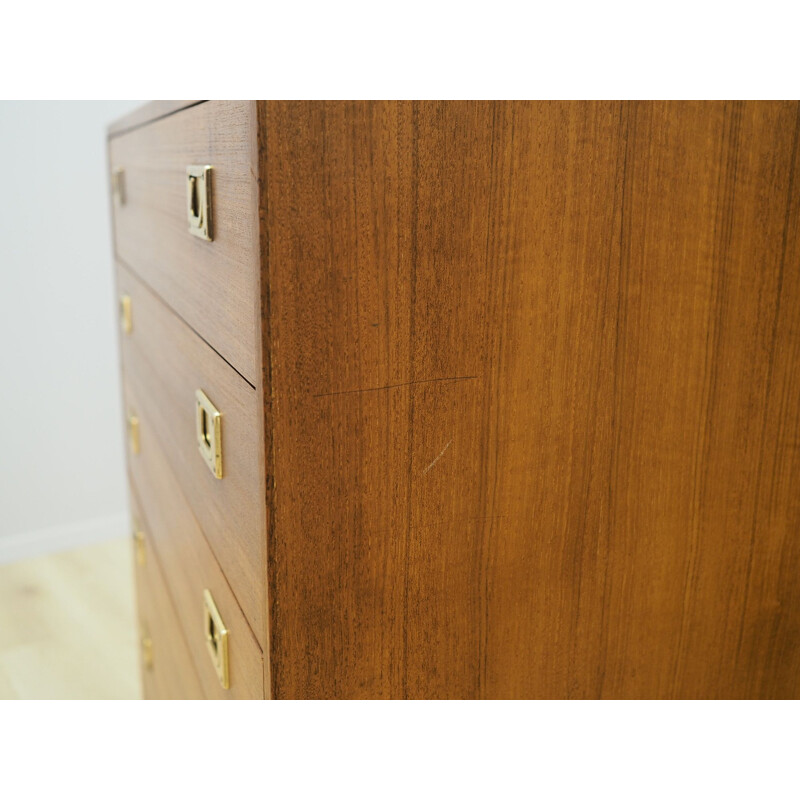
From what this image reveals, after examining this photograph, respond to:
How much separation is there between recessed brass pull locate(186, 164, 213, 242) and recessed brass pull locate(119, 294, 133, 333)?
2.02 feet

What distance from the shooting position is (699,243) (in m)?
0.58

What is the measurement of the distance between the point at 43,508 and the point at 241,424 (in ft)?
6.06

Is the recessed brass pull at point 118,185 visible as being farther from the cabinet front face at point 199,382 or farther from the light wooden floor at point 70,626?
the light wooden floor at point 70,626

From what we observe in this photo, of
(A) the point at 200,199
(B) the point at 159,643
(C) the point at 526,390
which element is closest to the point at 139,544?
(B) the point at 159,643

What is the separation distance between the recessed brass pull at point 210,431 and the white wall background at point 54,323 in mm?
1514

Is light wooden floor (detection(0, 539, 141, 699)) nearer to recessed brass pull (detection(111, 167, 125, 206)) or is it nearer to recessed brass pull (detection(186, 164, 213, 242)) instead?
recessed brass pull (detection(111, 167, 125, 206))

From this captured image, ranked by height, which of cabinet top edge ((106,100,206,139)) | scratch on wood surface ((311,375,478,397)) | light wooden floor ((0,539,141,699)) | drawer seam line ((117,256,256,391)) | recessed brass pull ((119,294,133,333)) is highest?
cabinet top edge ((106,100,206,139))

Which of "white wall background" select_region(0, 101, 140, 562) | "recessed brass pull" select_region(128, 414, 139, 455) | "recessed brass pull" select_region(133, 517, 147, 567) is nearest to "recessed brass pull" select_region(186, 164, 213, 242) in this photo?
"recessed brass pull" select_region(128, 414, 139, 455)

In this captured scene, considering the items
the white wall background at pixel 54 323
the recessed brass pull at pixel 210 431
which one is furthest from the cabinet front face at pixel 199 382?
the white wall background at pixel 54 323

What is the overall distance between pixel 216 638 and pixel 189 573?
0.60 ft

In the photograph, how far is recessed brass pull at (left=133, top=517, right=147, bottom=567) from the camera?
1.34 metres

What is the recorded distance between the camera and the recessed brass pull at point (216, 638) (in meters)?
0.71

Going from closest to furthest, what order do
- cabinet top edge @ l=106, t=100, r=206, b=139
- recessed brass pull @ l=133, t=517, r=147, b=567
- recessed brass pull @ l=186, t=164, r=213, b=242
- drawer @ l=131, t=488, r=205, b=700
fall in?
1. recessed brass pull @ l=186, t=164, r=213, b=242
2. cabinet top edge @ l=106, t=100, r=206, b=139
3. drawer @ l=131, t=488, r=205, b=700
4. recessed brass pull @ l=133, t=517, r=147, b=567

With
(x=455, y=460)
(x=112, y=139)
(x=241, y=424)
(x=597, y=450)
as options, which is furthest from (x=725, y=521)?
(x=112, y=139)
